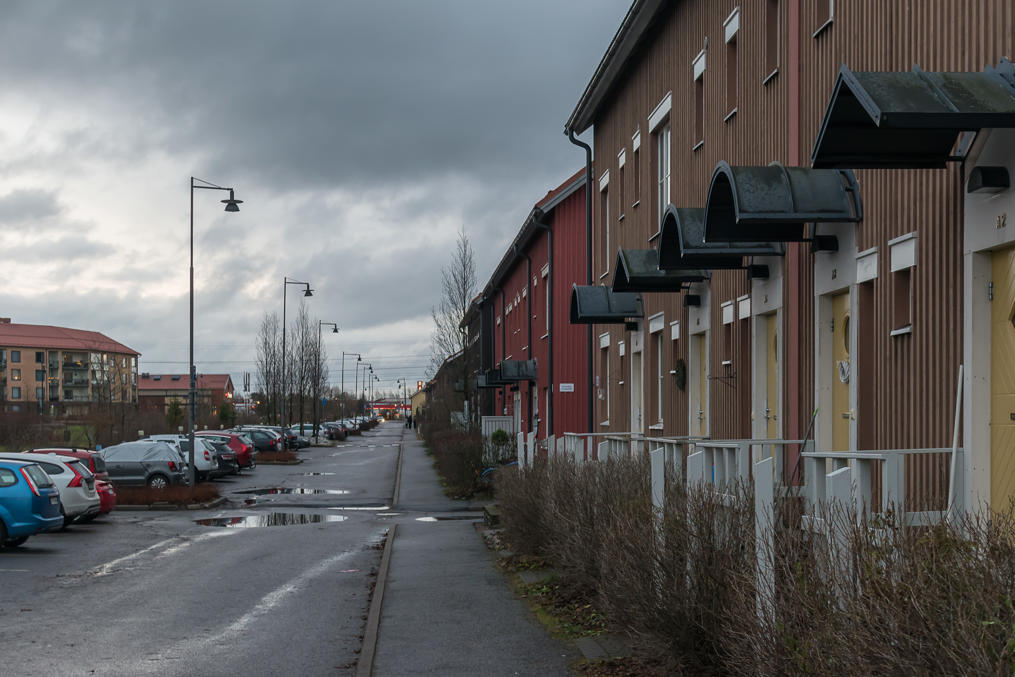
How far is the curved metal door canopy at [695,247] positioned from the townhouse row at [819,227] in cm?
3

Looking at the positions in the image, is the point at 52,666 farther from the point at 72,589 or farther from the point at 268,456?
the point at 268,456

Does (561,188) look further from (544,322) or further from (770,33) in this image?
(770,33)

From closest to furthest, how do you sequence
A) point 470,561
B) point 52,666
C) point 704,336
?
point 52,666 < point 470,561 < point 704,336

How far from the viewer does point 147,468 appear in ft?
105

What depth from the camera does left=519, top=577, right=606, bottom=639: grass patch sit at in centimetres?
952

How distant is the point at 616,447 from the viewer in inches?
486

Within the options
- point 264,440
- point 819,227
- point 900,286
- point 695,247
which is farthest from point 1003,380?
point 264,440

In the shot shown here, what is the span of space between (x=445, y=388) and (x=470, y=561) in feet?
155

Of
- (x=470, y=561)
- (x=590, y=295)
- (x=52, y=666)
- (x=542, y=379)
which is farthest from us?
(x=542, y=379)

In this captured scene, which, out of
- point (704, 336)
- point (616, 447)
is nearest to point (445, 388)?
point (704, 336)

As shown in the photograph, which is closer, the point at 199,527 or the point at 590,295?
the point at 590,295

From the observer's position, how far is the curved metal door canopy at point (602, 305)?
787 inches

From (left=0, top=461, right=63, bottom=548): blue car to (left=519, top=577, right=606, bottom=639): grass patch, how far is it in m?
9.21

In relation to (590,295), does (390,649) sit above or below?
below
